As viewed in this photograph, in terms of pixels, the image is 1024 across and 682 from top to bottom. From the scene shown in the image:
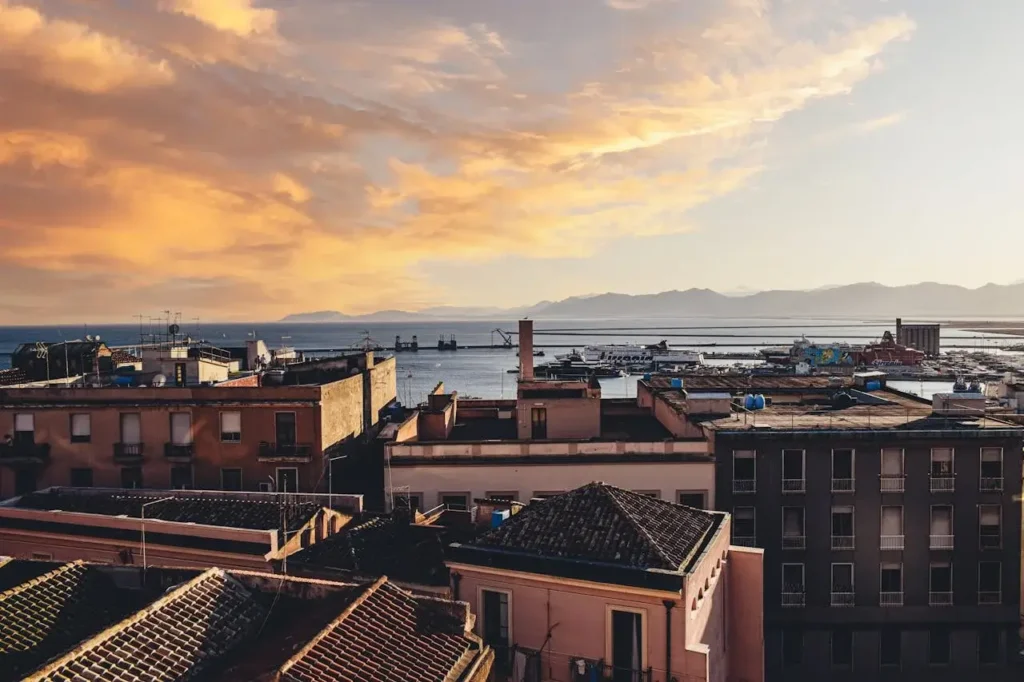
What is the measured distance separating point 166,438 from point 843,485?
30122 millimetres

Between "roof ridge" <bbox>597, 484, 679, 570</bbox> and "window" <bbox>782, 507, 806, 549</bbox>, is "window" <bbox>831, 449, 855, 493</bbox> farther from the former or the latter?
"roof ridge" <bbox>597, 484, 679, 570</bbox>

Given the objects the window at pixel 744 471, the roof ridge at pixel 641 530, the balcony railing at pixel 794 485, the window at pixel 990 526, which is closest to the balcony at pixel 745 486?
the window at pixel 744 471

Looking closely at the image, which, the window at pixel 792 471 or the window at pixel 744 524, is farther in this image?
the window at pixel 792 471

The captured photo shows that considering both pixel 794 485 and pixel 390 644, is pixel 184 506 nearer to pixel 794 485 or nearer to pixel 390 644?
pixel 390 644

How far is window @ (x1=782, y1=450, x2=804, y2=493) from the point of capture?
33.5 meters

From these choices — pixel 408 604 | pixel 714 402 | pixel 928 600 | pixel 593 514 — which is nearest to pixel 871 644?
pixel 928 600

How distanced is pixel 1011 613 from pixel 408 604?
3208 cm

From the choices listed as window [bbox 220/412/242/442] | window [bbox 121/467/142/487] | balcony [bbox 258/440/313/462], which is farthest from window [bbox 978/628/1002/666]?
window [bbox 121/467/142/487]

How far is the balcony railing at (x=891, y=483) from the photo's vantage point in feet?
109

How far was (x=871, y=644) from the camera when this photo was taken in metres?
33.7

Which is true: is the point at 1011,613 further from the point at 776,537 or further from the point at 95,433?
the point at 95,433

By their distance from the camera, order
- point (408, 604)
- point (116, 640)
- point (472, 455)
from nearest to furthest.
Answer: point (116, 640) < point (408, 604) < point (472, 455)

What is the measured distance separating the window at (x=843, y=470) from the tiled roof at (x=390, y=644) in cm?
2490

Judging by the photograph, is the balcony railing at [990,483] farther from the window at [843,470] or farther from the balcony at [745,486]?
the balcony at [745,486]
